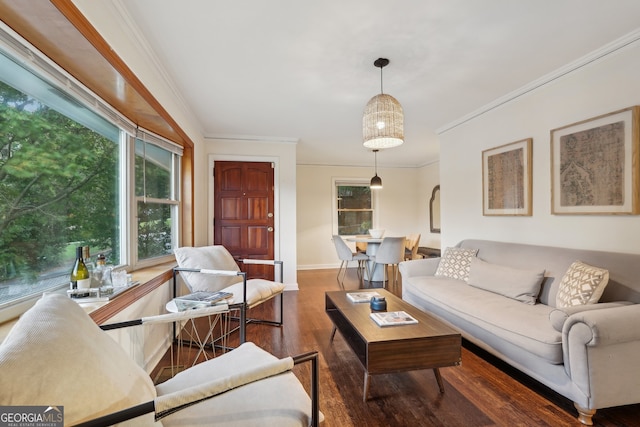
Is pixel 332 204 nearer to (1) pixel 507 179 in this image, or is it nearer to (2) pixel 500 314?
(1) pixel 507 179

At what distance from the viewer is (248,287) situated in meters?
2.94

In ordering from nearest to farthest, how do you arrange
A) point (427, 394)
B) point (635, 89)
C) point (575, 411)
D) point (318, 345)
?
point (575, 411), point (427, 394), point (635, 89), point (318, 345)

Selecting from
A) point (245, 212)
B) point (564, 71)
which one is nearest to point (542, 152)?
point (564, 71)

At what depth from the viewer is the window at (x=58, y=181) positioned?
1.40 m

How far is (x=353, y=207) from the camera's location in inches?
276

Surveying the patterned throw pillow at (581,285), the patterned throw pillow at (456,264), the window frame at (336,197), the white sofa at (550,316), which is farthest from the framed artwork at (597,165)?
the window frame at (336,197)

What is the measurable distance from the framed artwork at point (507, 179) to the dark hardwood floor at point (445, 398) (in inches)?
60.3

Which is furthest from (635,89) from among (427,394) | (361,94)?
(427,394)

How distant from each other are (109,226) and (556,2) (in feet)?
11.1

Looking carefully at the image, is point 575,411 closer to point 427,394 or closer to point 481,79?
point 427,394

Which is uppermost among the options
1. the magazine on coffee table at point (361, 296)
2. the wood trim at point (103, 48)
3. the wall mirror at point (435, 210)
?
the wood trim at point (103, 48)

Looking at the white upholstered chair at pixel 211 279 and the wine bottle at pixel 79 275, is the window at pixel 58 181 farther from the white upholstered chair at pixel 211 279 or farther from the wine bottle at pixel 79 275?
the white upholstered chair at pixel 211 279

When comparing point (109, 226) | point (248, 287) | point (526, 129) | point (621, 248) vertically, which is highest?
point (526, 129)

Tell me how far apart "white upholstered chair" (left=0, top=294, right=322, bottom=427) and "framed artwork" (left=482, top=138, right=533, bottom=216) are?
9.59 feet
